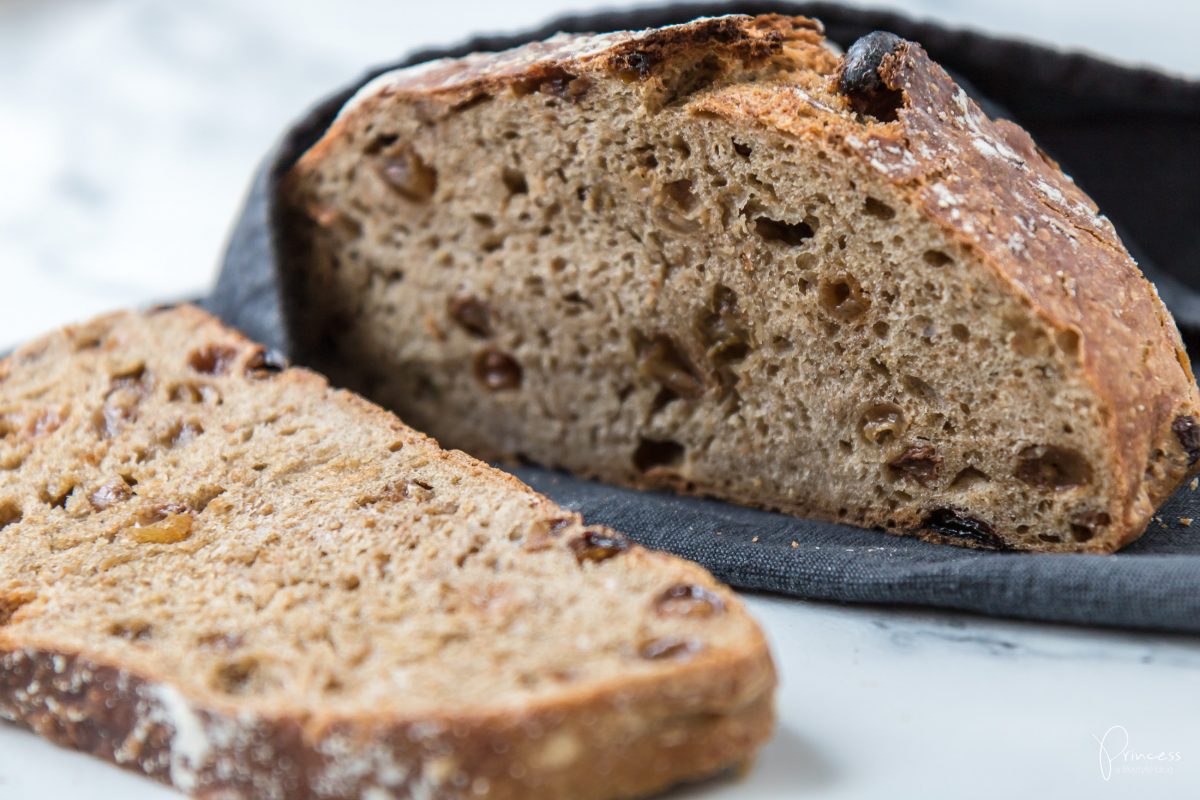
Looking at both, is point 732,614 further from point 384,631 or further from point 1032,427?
point 1032,427

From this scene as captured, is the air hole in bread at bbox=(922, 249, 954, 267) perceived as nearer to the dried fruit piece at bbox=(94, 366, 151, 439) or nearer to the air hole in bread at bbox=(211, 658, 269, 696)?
the air hole in bread at bbox=(211, 658, 269, 696)

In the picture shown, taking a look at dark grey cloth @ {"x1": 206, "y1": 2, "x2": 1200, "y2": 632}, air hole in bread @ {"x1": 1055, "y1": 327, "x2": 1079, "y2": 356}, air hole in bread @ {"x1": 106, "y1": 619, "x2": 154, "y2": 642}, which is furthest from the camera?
air hole in bread @ {"x1": 1055, "y1": 327, "x2": 1079, "y2": 356}

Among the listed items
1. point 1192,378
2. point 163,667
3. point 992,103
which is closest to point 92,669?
point 163,667

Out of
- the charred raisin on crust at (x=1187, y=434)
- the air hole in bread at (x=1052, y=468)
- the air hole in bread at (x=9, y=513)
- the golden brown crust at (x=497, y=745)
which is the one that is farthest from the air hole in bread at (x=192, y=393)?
the charred raisin on crust at (x=1187, y=434)

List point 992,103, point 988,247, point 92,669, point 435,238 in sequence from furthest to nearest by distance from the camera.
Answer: point 992,103
point 435,238
point 988,247
point 92,669

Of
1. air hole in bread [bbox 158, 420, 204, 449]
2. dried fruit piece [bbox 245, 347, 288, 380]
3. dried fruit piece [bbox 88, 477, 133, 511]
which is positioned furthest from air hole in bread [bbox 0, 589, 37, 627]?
dried fruit piece [bbox 245, 347, 288, 380]

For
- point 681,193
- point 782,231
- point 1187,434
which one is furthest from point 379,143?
point 1187,434

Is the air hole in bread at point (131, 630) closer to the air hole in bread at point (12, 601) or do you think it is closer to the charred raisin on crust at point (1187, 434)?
the air hole in bread at point (12, 601)
